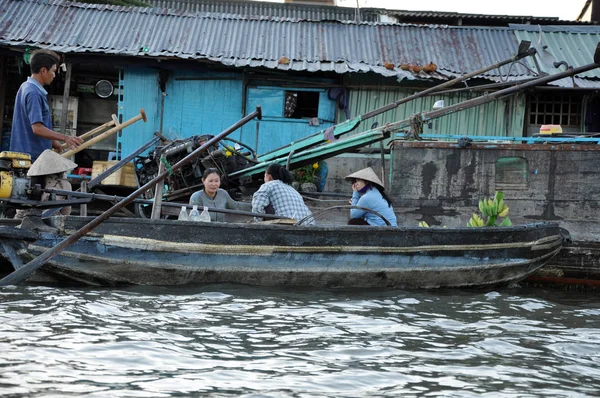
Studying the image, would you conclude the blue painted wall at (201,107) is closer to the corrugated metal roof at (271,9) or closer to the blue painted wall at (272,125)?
the blue painted wall at (272,125)

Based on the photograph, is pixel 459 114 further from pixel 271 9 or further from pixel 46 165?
pixel 271 9

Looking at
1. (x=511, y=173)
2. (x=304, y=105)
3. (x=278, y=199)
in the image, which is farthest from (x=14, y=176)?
(x=304, y=105)

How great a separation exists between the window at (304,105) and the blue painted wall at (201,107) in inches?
16.0

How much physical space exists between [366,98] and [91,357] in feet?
35.4

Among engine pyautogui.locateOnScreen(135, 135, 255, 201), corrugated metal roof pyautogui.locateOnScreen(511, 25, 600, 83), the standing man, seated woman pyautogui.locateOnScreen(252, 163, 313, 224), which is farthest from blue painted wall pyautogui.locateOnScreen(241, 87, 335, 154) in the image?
the standing man

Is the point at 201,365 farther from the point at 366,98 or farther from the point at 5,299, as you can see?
the point at 366,98

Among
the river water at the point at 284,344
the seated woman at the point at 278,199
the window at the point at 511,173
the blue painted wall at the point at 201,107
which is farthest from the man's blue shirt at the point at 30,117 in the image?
the blue painted wall at the point at 201,107

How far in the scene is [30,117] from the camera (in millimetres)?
7555

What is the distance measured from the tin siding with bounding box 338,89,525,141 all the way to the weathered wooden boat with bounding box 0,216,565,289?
256 inches

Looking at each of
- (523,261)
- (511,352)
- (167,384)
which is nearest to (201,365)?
(167,384)

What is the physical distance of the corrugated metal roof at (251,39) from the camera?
14.4 meters

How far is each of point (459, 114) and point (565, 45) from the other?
9.74ft

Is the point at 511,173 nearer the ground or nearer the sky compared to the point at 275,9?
nearer the ground

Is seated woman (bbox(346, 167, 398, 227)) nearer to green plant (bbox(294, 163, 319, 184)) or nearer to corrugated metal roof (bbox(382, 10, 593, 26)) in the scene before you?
green plant (bbox(294, 163, 319, 184))
